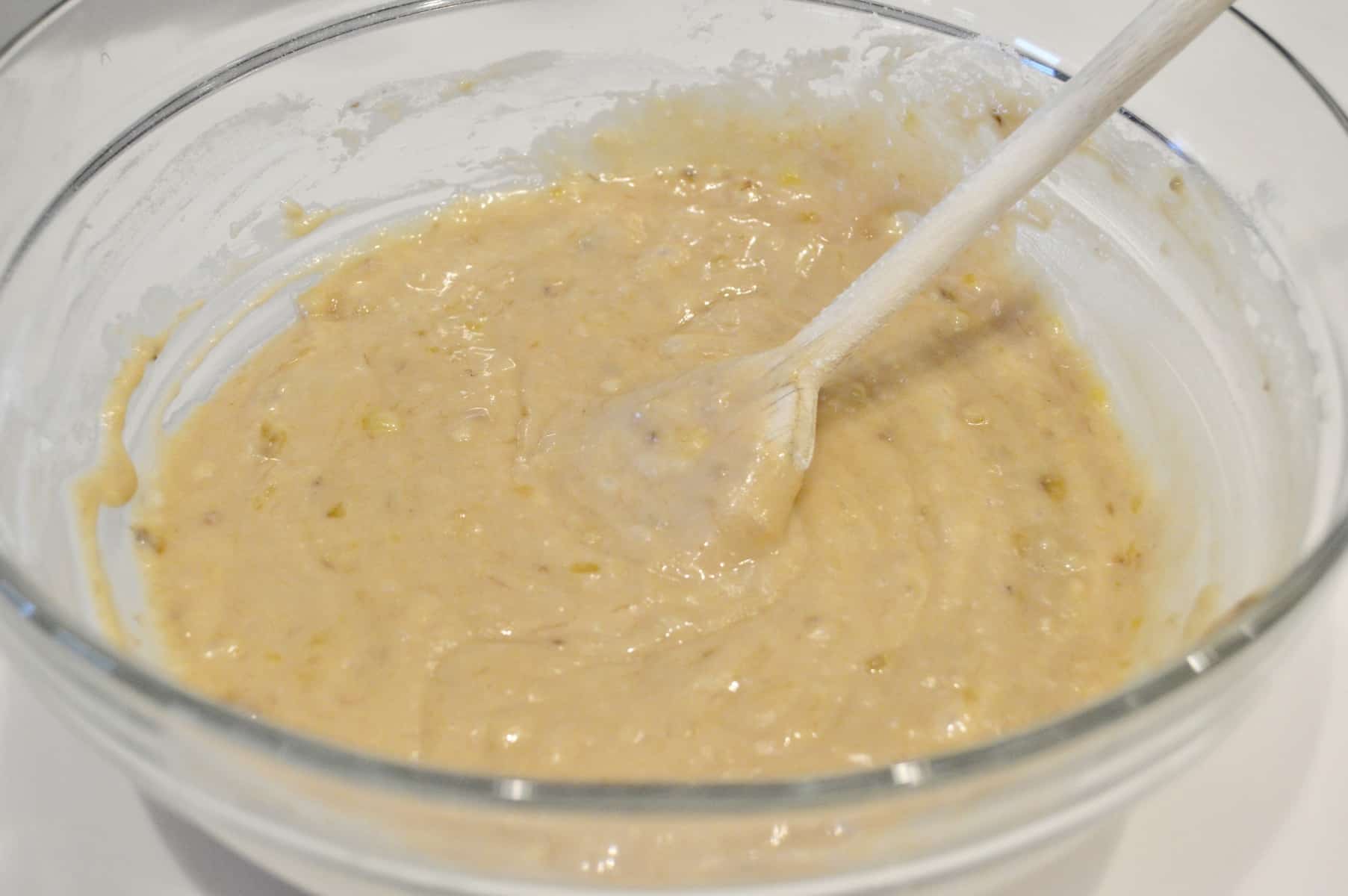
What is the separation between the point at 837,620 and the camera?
53.8 inches

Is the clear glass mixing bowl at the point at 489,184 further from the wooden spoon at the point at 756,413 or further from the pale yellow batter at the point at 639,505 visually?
the wooden spoon at the point at 756,413

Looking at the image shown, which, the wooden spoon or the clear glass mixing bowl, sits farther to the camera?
the wooden spoon

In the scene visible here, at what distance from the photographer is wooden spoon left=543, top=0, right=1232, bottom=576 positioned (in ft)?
4.60

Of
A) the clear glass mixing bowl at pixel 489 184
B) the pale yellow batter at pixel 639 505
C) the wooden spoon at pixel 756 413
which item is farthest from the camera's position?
the wooden spoon at pixel 756 413

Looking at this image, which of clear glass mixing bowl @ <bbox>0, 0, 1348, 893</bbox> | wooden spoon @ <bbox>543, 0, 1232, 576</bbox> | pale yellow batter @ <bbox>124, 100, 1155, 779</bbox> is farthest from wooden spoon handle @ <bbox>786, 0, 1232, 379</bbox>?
clear glass mixing bowl @ <bbox>0, 0, 1348, 893</bbox>

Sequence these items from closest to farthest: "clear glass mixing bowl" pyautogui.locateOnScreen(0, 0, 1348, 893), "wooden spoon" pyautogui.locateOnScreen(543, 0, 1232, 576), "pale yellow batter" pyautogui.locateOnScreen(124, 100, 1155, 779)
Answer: "clear glass mixing bowl" pyautogui.locateOnScreen(0, 0, 1348, 893), "pale yellow batter" pyautogui.locateOnScreen(124, 100, 1155, 779), "wooden spoon" pyautogui.locateOnScreen(543, 0, 1232, 576)

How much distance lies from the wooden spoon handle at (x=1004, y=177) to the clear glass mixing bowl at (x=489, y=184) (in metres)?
0.27

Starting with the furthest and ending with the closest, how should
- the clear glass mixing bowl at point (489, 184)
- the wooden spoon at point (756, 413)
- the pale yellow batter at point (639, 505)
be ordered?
1. the wooden spoon at point (756, 413)
2. the pale yellow batter at point (639, 505)
3. the clear glass mixing bowl at point (489, 184)

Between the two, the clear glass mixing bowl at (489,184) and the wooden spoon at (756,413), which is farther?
the wooden spoon at (756,413)

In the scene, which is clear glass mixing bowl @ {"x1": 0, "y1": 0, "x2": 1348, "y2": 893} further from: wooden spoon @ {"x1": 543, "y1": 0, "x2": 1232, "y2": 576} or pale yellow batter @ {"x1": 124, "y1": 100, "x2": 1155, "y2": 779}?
wooden spoon @ {"x1": 543, "y1": 0, "x2": 1232, "y2": 576}

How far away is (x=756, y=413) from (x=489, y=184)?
738 mm

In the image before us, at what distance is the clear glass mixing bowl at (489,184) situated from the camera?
0.89m

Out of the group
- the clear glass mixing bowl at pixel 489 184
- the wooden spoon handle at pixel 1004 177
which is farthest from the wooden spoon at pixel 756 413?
the clear glass mixing bowl at pixel 489 184

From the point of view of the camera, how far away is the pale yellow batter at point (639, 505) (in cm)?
128
